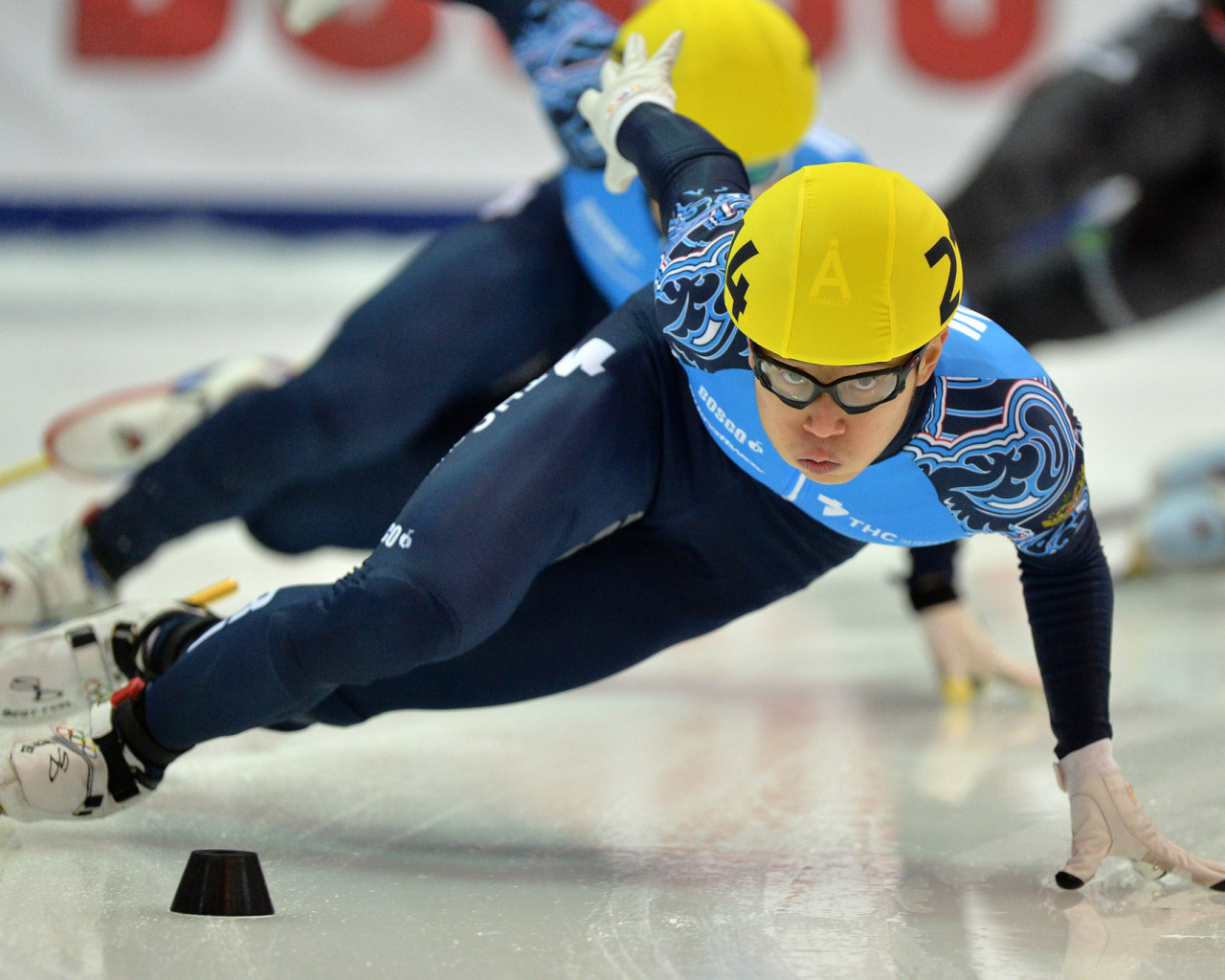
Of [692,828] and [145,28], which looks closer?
[692,828]

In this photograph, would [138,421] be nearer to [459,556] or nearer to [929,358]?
[459,556]

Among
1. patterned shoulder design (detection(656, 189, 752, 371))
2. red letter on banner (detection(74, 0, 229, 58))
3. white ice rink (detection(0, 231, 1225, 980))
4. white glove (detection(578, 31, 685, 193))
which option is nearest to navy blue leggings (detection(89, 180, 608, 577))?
white ice rink (detection(0, 231, 1225, 980))

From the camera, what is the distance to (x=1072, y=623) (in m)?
1.65

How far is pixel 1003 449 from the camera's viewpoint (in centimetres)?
152

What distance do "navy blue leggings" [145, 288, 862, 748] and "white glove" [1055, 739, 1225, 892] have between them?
0.40 m

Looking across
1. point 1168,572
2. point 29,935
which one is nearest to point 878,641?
point 1168,572

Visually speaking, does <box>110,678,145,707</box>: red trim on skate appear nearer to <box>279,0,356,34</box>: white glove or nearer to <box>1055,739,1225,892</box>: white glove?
<box>1055,739,1225,892</box>: white glove

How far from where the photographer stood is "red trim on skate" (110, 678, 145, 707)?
177 centimetres

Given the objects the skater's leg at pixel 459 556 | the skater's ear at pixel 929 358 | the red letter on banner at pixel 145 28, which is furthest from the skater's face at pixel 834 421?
the red letter on banner at pixel 145 28

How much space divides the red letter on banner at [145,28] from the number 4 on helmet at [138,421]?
3.39m

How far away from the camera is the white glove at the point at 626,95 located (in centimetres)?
189

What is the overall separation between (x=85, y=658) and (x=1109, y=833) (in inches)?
49.7

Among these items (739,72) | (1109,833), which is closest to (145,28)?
(739,72)

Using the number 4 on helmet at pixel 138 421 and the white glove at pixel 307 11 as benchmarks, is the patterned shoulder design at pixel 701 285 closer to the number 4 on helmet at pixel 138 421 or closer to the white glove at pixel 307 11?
the white glove at pixel 307 11
